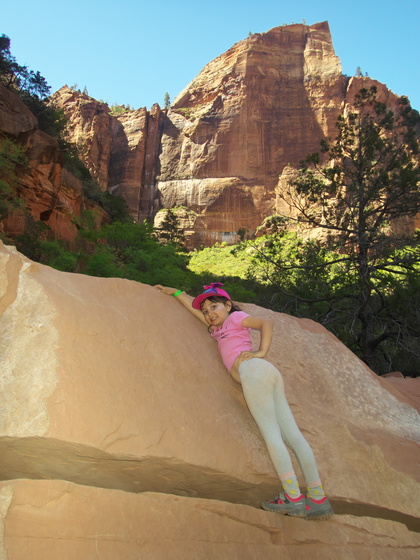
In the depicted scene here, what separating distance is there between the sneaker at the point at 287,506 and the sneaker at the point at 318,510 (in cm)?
5

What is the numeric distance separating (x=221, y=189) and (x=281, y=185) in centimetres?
638

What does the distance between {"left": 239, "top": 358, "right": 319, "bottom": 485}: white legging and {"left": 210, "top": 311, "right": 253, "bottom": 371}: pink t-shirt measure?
219 mm

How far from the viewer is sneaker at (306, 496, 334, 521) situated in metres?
2.37

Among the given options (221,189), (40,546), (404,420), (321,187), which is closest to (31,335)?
(40,546)

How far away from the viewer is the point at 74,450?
203 centimetres

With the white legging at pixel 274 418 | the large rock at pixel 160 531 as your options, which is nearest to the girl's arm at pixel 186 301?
the white legging at pixel 274 418

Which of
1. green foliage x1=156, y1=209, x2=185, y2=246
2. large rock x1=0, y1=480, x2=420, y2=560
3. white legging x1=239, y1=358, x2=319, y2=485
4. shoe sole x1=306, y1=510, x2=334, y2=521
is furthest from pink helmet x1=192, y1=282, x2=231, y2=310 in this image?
green foliage x1=156, y1=209, x2=185, y2=246

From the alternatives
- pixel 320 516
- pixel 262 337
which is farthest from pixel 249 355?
pixel 320 516

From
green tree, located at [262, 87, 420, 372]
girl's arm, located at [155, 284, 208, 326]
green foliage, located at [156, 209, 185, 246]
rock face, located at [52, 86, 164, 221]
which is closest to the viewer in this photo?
girl's arm, located at [155, 284, 208, 326]

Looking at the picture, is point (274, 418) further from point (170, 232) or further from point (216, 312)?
point (170, 232)

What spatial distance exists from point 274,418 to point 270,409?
6 cm

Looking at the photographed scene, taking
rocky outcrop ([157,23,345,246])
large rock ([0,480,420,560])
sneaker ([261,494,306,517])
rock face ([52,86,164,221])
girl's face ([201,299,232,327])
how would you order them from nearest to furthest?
1. large rock ([0,480,420,560])
2. sneaker ([261,494,306,517])
3. girl's face ([201,299,232,327])
4. rocky outcrop ([157,23,345,246])
5. rock face ([52,86,164,221])

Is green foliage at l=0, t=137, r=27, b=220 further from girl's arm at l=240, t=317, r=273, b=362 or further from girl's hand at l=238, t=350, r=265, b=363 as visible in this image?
girl's hand at l=238, t=350, r=265, b=363

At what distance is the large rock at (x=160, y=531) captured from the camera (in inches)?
73.5
